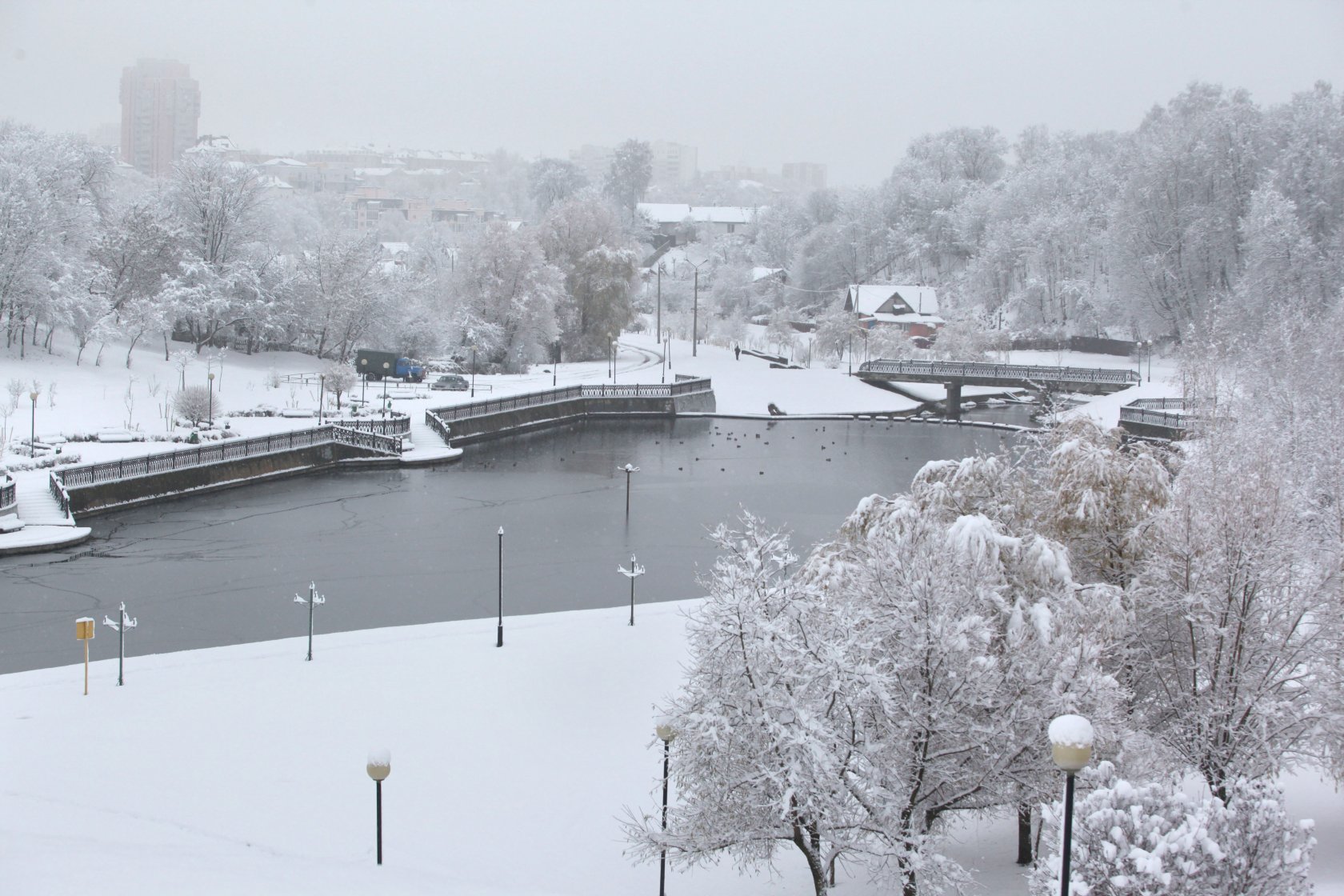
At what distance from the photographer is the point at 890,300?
276 feet

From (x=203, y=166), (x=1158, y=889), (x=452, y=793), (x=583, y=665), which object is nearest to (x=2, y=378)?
(x=203, y=166)

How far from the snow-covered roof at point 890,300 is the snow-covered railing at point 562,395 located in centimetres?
2799

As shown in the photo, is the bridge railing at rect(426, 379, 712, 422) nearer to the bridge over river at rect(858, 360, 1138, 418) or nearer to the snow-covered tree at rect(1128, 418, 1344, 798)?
the bridge over river at rect(858, 360, 1138, 418)

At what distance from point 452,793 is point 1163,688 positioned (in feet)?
27.7

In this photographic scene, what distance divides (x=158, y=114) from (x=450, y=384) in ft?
337

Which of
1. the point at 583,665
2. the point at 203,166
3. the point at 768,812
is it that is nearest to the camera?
the point at 768,812

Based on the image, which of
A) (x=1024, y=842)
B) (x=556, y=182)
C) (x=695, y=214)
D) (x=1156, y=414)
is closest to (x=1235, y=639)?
(x=1024, y=842)

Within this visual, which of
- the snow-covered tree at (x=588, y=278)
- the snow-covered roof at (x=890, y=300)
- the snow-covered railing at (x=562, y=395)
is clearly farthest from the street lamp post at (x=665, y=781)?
the snow-covered roof at (x=890, y=300)

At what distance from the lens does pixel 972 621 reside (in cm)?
1084

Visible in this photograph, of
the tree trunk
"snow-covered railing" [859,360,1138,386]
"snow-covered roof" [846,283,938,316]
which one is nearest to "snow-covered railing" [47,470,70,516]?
the tree trunk

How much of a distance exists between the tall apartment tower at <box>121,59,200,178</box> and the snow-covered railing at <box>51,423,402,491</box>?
10720 cm

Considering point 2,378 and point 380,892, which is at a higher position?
point 2,378

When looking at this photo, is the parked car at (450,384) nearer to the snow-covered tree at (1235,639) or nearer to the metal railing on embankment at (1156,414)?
the metal railing on embankment at (1156,414)

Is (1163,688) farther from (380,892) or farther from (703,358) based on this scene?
(703,358)
